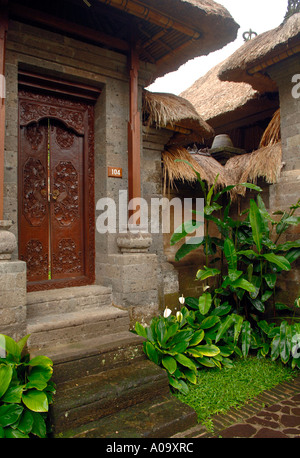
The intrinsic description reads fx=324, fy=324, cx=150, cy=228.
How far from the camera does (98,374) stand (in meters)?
2.99

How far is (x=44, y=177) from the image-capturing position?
4102 mm

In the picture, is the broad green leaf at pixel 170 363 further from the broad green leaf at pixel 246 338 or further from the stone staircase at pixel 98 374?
the broad green leaf at pixel 246 338

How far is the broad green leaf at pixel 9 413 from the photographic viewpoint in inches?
89.3

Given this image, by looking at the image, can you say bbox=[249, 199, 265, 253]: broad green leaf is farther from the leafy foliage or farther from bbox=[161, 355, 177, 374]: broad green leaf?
bbox=[161, 355, 177, 374]: broad green leaf

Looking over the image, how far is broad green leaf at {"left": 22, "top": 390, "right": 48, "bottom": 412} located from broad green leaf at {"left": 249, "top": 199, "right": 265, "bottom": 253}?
3079mm

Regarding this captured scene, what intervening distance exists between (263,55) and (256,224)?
9.45 feet

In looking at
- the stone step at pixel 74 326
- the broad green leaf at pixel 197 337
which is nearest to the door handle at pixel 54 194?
the stone step at pixel 74 326

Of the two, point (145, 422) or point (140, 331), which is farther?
point (140, 331)

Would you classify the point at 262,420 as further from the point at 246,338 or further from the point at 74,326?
the point at 74,326

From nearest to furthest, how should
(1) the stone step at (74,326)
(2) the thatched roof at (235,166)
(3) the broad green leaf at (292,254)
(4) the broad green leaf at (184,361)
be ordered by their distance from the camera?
(1) the stone step at (74,326) → (4) the broad green leaf at (184,361) → (3) the broad green leaf at (292,254) → (2) the thatched roof at (235,166)

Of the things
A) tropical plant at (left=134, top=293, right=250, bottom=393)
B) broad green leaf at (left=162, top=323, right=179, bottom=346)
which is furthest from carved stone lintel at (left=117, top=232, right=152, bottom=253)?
broad green leaf at (left=162, top=323, right=179, bottom=346)

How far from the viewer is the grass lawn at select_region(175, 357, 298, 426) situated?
10.1 feet

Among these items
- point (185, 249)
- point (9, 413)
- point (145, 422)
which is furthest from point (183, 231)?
point (9, 413)

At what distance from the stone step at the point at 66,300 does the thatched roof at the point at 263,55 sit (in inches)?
172
